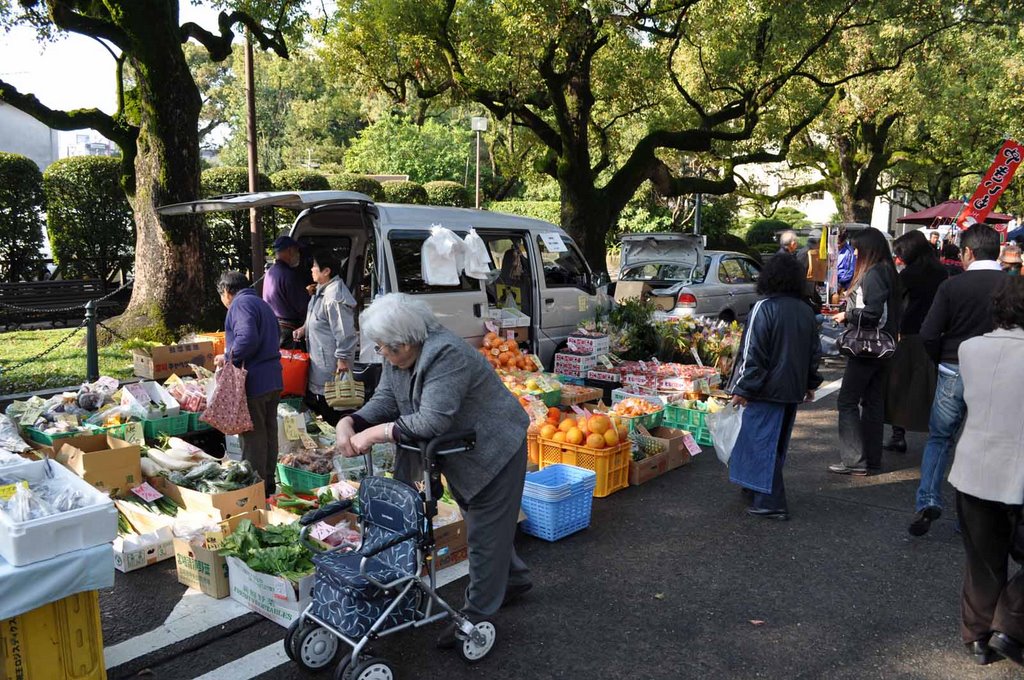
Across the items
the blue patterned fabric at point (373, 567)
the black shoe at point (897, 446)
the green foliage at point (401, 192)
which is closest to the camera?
the blue patterned fabric at point (373, 567)

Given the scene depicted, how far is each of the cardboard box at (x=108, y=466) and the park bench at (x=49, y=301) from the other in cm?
797

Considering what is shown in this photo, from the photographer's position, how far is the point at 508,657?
3.66m

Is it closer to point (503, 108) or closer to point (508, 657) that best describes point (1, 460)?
point (508, 657)

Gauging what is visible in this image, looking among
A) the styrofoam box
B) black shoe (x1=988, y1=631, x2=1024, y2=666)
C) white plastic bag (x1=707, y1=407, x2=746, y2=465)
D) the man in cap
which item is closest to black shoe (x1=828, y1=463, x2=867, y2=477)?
white plastic bag (x1=707, y1=407, x2=746, y2=465)

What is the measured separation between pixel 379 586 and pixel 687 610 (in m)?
1.88

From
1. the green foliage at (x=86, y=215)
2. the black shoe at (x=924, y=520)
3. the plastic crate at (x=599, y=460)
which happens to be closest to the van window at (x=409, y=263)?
the plastic crate at (x=599, y=460)

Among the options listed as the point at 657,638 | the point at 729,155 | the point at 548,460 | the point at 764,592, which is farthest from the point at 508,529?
the point at 729,155

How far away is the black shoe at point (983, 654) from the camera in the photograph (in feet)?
11.9

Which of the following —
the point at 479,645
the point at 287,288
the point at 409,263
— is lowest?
the point at 479,645

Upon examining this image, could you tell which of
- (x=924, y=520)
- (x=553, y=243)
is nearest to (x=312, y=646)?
(x=924, y=520)

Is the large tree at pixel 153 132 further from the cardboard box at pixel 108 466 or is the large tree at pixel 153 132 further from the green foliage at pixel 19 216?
the cardboard box at pixel 108 466

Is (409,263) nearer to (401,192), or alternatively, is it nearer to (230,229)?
(230,229)

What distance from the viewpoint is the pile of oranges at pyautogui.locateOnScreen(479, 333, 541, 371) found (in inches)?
311

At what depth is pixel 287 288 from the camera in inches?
283
